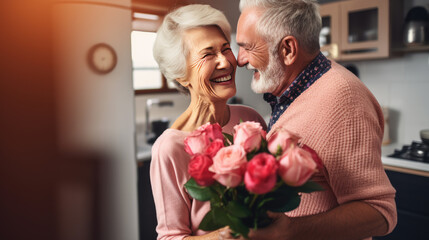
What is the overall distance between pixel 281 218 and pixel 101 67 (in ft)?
2.23

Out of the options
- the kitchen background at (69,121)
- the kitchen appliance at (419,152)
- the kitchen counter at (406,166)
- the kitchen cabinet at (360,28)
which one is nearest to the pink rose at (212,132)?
the kitchen background at (69,121)

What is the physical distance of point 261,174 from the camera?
594 millimetres

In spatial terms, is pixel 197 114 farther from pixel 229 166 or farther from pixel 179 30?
pixel 229 166

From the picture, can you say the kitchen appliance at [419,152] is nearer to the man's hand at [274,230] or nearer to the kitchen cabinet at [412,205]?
the kitchen cabinet at [412,205]

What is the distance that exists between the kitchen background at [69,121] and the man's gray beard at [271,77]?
0.24 ft

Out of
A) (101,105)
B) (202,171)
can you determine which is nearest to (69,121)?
(101,105)

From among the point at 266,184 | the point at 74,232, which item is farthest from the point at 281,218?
the point at 74,232

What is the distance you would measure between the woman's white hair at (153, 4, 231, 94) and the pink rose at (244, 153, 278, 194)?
454 millimetres

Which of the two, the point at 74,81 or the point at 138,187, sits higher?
the point at 74,81

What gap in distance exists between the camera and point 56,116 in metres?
1.03

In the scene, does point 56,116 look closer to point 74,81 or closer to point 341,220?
point 74,81

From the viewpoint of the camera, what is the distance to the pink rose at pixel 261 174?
Answer: 597 mm

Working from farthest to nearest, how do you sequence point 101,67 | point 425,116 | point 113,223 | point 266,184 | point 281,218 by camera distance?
1. point 425,116
2. point 113,223
3. point 101,67
4. point 281,218
5. point 266,184

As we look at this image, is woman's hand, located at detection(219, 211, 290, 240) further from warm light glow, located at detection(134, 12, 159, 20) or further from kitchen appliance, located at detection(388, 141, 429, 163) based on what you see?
kitchen appliance, located at detection(388, 141, 429, 163)
